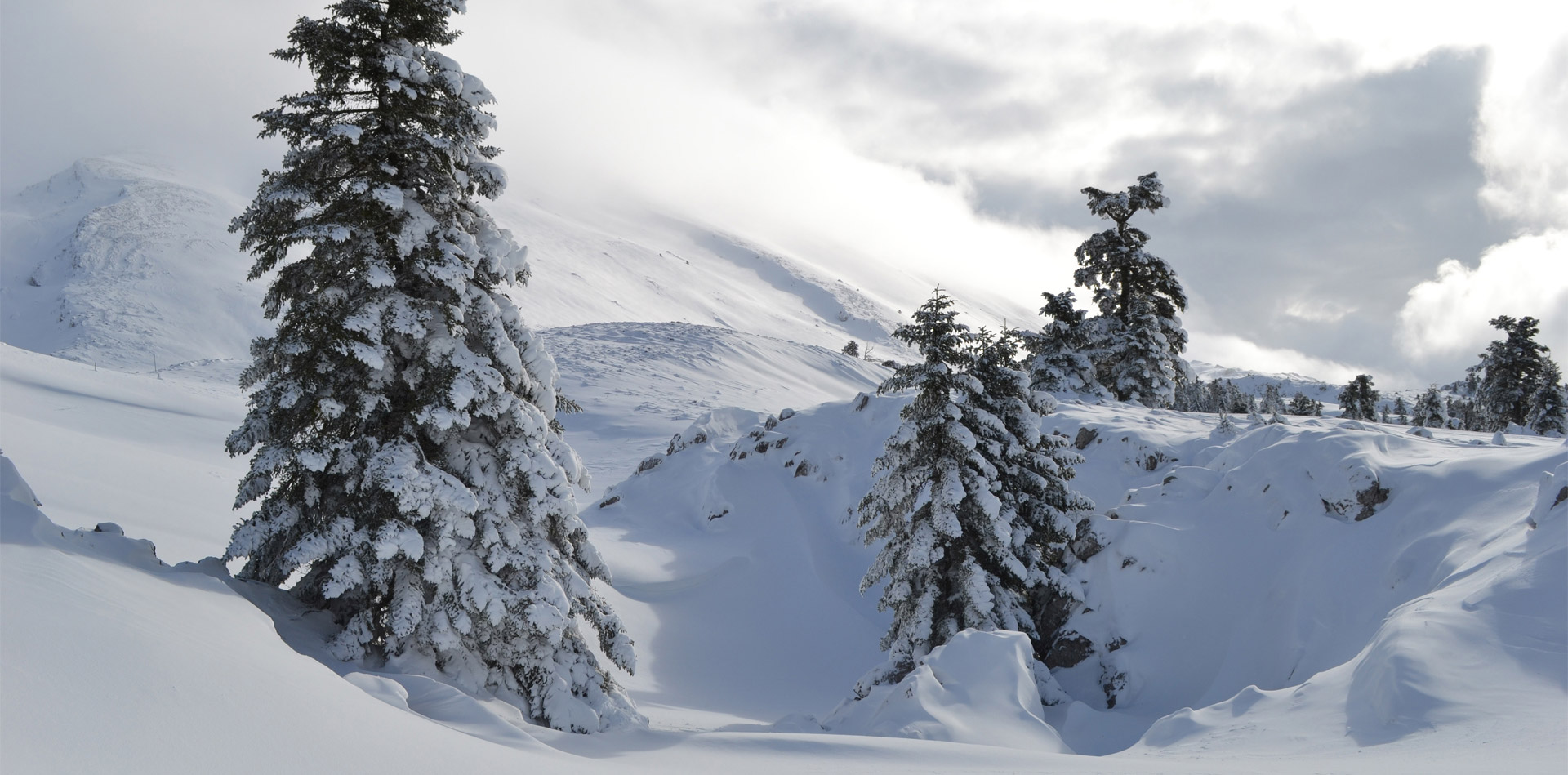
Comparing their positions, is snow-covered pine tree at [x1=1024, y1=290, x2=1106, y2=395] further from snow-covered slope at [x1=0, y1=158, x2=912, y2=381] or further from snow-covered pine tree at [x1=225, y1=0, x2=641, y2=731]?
snow-covered slope at [x1=0, y1=158, x2=912, y2=381]

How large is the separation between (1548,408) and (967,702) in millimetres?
46315

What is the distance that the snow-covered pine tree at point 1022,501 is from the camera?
1686 cm

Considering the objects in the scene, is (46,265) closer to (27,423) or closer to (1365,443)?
(27,423)

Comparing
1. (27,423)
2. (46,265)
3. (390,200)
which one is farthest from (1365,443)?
(46,265)

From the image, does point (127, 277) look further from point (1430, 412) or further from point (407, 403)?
point (1430, 412)

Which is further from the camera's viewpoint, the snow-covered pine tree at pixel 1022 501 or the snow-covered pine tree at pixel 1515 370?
the snow-covered pine tree at pixel 1515 370

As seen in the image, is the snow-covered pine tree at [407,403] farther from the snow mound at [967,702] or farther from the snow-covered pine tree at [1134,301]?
the snow-covered pine tree at [1134,301]

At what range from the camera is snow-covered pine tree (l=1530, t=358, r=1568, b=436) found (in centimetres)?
4047

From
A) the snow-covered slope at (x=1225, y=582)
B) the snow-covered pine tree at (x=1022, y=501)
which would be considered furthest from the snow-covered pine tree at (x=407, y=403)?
the snow-covered pine tree at (x=1022, y=501)

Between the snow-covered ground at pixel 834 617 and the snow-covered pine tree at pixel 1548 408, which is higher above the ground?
the snow-covered pine tree at pixel 1548 408

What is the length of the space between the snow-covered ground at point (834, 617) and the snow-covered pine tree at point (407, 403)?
2.67 ft

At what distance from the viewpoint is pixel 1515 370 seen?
40.9 metres

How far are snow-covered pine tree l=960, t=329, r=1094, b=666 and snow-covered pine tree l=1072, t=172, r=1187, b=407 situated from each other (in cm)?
1549

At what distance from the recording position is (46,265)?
10506cm
